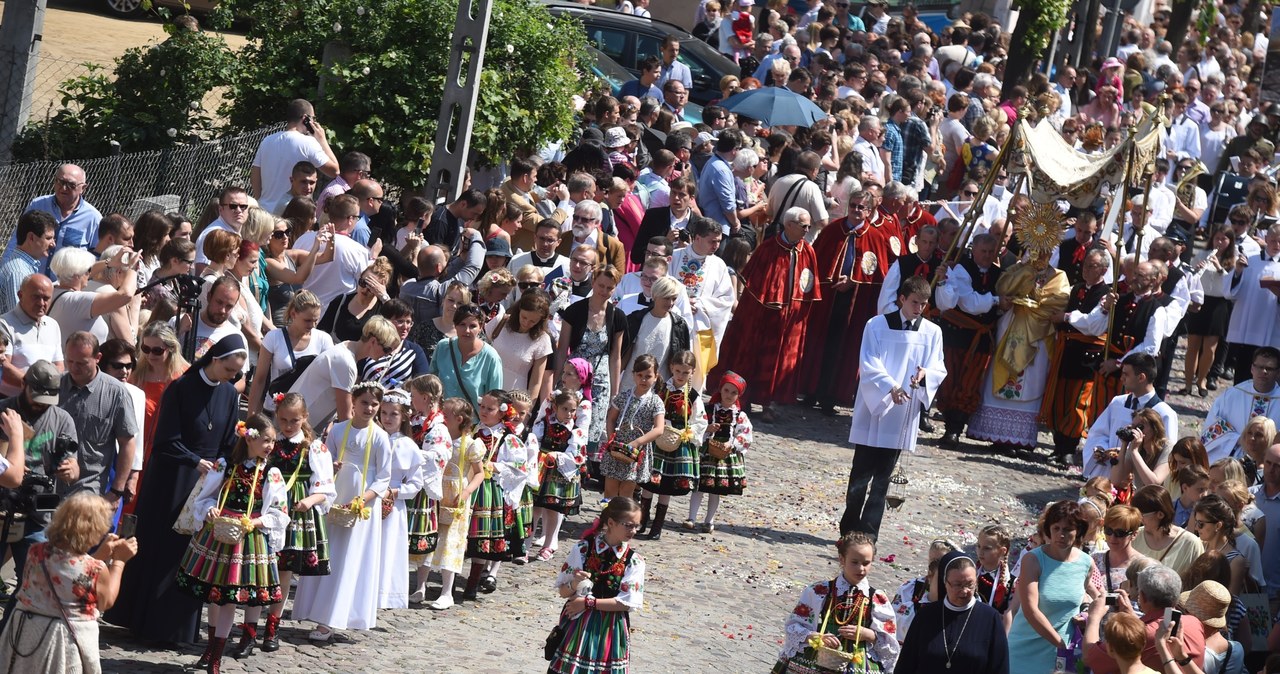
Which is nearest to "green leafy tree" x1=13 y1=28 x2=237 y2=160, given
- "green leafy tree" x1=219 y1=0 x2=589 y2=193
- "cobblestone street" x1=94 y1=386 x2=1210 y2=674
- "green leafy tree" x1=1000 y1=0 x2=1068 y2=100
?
"green leafy tree" x1=219 y1=0 x2=589 y2=193

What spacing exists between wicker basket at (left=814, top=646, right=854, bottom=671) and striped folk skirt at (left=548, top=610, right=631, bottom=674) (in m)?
0.93

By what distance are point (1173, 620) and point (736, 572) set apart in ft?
12.0

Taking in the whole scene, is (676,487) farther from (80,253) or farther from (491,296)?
(80,253)

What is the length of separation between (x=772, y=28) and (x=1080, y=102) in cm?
556

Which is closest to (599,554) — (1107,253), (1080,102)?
(1107,253)

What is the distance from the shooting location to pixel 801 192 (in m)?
15.8

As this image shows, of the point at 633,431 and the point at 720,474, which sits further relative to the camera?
the point at 720,474

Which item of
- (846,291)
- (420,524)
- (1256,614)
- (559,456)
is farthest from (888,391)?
(846,291)

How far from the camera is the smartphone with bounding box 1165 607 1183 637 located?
8.72 meters

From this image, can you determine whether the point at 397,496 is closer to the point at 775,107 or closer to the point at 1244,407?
the point at 1244,407

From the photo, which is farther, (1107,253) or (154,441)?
(1107,253)

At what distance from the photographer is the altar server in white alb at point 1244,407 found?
43.3ft

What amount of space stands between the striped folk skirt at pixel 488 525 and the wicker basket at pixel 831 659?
2.67 meters

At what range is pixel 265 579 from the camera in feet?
29.5
